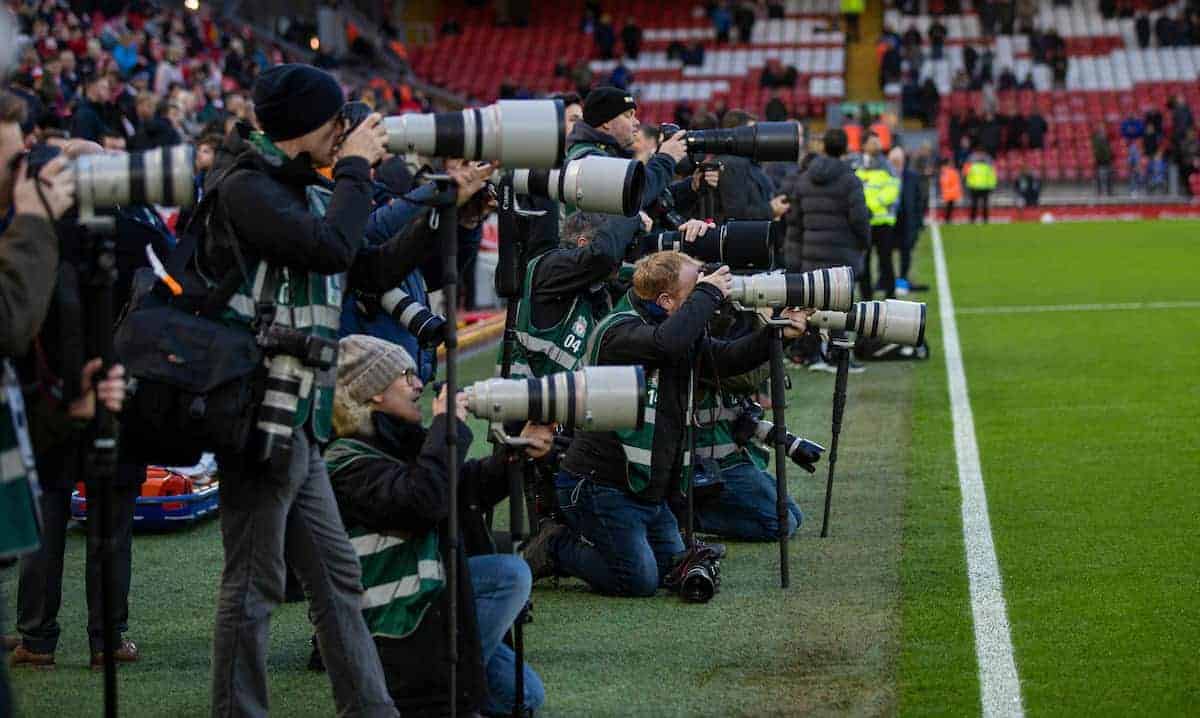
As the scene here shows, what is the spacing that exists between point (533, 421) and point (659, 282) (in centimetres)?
236

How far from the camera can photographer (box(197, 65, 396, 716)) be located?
512cm

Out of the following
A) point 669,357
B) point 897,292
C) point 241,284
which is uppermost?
point 241,284

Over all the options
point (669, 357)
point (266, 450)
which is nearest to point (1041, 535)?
point (669, 357)

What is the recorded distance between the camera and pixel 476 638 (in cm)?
561

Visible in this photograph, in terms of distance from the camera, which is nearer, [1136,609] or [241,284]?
[241,284]

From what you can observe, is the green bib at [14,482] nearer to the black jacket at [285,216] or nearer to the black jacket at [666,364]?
the black jacket at [285,216]

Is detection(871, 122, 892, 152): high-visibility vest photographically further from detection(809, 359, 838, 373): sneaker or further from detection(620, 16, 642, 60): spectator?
detection(620, 16, 642, 60): spectator

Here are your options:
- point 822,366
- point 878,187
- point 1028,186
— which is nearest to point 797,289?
point 822,366

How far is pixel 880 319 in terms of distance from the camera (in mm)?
7957

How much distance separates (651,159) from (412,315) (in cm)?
149

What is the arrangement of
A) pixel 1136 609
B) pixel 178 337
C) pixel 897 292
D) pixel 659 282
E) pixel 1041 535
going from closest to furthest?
pixel 178 337
pixel 1136 609
pixel 659 282
pixel 1041 535
pixel 897 292

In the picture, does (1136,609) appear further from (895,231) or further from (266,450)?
(895,231)

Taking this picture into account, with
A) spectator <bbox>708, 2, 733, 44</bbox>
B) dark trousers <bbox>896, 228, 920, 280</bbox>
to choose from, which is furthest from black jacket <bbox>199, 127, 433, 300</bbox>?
spectator <bbox>708, 2, 733, 44</bbox>


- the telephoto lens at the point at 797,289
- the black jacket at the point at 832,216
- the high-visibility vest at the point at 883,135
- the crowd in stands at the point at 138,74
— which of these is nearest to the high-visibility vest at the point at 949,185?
the crowd in stands at the point at 138,74
